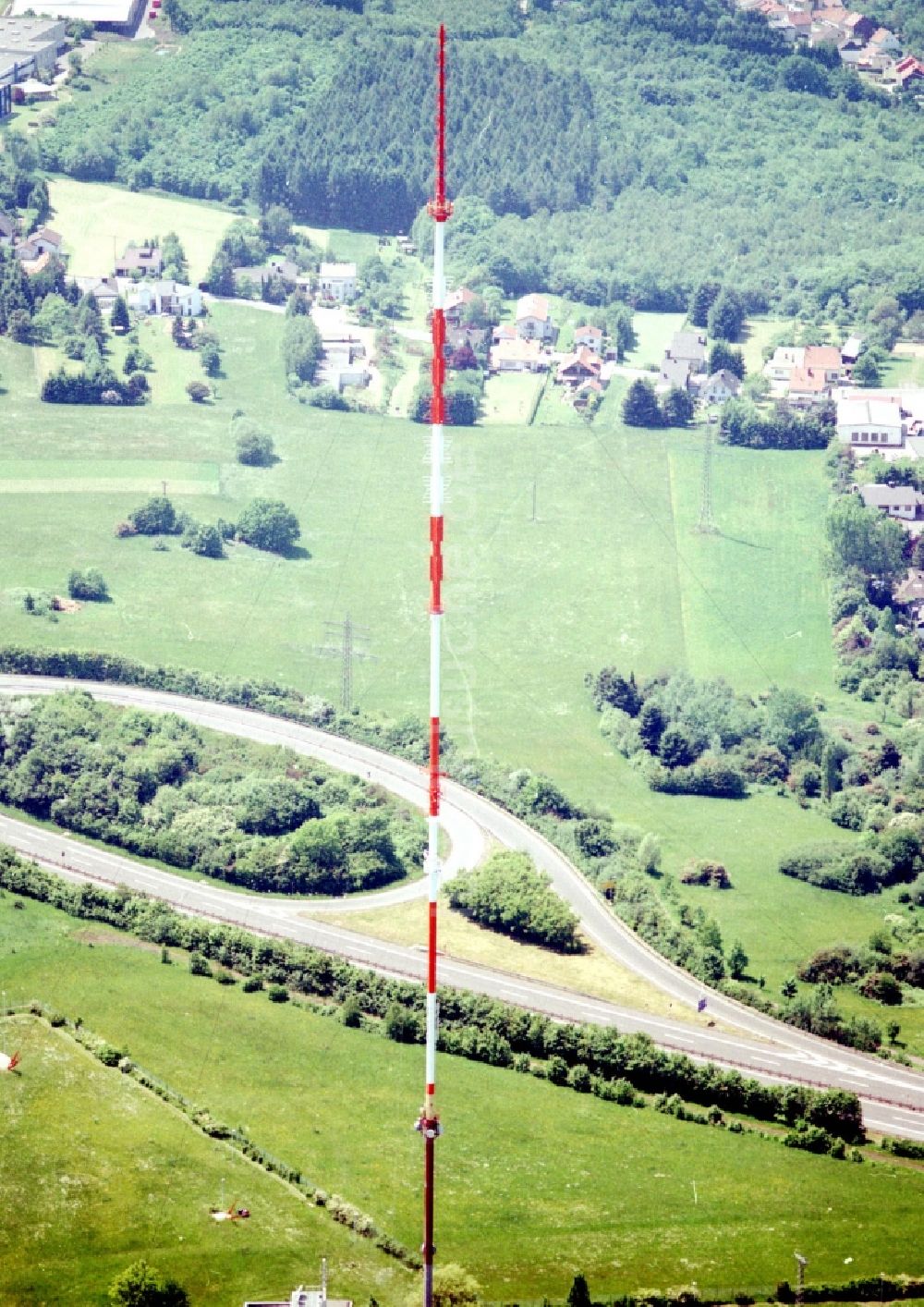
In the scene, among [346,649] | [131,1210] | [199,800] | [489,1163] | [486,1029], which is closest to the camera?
[131,1210]

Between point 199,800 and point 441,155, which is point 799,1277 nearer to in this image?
point 441,155


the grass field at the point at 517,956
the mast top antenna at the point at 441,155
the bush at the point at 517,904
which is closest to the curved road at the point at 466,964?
the grass field at the point at 517,956

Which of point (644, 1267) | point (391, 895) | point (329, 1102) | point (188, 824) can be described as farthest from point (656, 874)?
point (644, 1267)

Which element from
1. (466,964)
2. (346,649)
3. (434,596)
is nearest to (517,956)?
(466,964)

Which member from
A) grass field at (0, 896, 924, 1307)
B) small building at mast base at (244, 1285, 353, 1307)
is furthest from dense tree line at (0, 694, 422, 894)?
small building at mast base at (244, 1285, 353, 1307)

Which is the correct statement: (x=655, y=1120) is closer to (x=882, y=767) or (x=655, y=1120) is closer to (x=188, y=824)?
(x=188, y=824)
